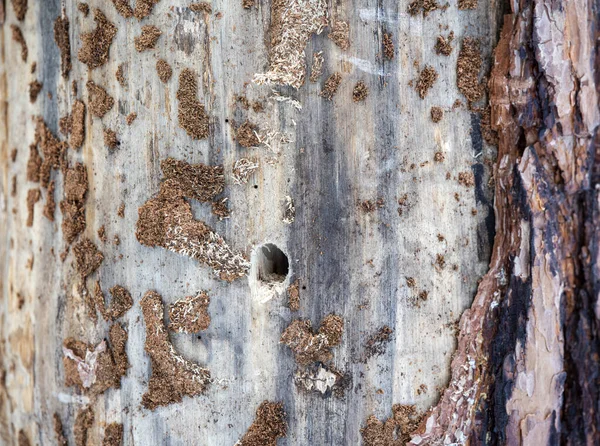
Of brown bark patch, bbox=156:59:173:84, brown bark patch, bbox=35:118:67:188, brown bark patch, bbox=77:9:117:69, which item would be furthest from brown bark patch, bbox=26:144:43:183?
brown bark patch, bbox=156:59:173:84

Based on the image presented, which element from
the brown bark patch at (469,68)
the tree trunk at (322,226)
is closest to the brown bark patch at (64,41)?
the tree trunk at (322,226)

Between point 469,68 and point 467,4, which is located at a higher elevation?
point 467,4

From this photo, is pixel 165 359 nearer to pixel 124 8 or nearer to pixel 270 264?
pixel 270 264

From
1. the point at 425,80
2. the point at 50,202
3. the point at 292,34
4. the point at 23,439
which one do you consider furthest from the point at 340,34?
the point at 23,439

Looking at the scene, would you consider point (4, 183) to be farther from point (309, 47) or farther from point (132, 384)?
point (309, 47)

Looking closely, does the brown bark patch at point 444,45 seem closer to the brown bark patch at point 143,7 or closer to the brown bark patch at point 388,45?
the brown bark patch at point 388,45
